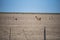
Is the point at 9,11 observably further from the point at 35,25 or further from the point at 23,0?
the point at 35,25

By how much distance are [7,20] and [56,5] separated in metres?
0.61

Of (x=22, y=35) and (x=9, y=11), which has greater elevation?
(x=9, y=11)

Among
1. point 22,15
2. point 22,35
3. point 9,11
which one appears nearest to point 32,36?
point 22,35

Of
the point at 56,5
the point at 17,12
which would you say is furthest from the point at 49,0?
the point at 17,12

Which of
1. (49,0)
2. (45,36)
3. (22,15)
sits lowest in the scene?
(45,36)

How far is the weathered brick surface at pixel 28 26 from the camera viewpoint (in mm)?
1157

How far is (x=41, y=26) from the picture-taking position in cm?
117

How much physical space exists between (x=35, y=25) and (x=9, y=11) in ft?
1.14

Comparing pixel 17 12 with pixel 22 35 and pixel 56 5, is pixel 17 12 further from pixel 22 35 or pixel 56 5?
pixel 56 5

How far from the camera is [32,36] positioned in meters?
1.16

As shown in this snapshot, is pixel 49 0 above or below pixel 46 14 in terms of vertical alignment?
above

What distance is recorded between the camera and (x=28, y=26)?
46.2 inches

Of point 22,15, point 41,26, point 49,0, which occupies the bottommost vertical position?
point 41,26

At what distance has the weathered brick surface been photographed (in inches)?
45.6
